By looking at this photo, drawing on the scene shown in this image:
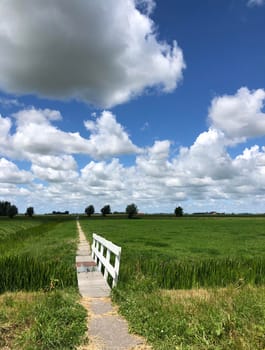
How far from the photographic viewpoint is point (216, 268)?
432 inches

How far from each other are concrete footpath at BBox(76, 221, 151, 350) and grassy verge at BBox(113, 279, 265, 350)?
198 mm

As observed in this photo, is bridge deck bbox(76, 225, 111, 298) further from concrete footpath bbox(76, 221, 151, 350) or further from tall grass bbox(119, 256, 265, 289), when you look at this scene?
tall grass bbox(119, 256, 265, 289)

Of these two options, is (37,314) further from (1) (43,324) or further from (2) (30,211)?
(2) (30,211)

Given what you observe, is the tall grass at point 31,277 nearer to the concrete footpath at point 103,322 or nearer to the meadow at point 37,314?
the meadow at point 37,314

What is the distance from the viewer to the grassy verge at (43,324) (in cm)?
512

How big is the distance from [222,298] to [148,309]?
5.65 ft

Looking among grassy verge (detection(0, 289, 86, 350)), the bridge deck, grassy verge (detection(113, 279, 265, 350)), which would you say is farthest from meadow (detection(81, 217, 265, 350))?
grassy verge (detection(0, 289, 86, 350))

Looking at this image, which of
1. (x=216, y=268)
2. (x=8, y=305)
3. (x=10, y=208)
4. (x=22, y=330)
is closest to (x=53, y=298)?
(x=8, y=305)

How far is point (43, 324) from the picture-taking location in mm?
5617

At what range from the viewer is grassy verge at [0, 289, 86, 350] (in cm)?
512

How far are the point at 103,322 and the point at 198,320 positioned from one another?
177cm

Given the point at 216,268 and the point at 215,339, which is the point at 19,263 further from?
the point at 215,339

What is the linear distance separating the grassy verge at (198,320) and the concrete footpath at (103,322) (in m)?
0.20

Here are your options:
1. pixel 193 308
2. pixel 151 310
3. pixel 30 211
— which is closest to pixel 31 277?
pixel 151 310
